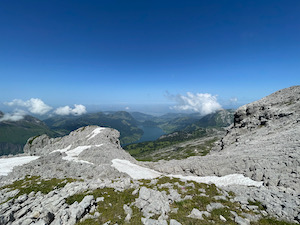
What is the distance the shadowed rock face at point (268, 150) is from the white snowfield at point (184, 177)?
139 centimetres

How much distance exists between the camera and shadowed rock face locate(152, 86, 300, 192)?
72.5ft

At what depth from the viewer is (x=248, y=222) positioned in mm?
12234

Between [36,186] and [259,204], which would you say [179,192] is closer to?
[259,204]

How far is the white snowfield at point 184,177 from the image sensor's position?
79.6ft

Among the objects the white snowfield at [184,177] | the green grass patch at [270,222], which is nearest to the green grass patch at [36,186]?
the white snowfield at [184,177]

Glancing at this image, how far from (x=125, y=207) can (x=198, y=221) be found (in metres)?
8.30

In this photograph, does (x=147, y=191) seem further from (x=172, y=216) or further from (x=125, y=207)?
(x=172, y=216)

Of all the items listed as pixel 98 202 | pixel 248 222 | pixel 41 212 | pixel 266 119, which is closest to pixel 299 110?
pixel 266 119

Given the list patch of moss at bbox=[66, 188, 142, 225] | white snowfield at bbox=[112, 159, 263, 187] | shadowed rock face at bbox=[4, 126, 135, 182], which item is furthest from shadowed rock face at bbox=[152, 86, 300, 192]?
patch of moss at bbox=[66, 188, 142, 225]

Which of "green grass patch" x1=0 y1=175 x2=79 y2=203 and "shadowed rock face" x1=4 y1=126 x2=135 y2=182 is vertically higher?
"green grass patch" x1=0 y1=175 x2=79 y2=203

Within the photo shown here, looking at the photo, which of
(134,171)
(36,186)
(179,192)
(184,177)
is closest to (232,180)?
(184,177)

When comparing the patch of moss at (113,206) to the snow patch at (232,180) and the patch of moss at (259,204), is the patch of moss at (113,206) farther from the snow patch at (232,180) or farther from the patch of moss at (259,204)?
the snow patch at (232,180)

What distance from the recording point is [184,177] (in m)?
33.0

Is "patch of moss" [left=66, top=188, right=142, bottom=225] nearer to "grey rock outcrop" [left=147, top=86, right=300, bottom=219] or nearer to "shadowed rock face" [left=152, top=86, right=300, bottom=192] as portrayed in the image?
"grey rock outcrop" [left=147, top=86, right=300, bottom=219]
